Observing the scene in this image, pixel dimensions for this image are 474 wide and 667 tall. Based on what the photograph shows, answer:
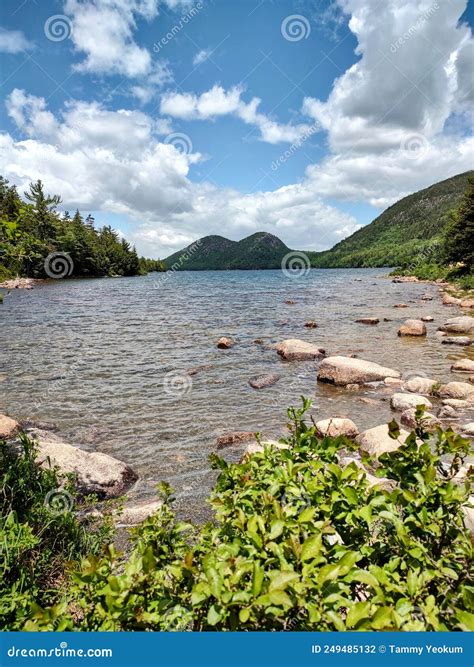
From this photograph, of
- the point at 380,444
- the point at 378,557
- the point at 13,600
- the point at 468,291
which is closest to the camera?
the point at 378,557

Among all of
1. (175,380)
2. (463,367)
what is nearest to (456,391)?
(463,367)

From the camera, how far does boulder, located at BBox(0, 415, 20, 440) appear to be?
8.48 m

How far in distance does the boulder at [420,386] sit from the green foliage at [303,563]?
10.3m

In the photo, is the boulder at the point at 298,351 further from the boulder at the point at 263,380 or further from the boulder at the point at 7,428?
the boulder at the point at 7,428

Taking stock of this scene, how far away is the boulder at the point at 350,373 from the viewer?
13.3 m

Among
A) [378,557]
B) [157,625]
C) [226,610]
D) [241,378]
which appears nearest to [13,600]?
[157,625]

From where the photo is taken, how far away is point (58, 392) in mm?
12281

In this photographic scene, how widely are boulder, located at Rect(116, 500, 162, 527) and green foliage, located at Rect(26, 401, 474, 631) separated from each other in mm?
3349

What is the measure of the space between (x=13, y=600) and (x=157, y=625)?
183 cm

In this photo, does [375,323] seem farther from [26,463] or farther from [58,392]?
[26,463]

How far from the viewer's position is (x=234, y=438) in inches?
350

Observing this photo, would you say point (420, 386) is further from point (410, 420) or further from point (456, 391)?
point (410, 420)

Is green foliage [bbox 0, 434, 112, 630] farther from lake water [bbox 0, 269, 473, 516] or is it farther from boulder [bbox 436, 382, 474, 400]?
boulder [bbox 436, 382, 474, 400]

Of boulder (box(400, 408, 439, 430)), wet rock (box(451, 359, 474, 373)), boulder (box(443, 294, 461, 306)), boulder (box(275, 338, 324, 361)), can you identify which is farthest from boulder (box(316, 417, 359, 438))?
boulder (box(443, 294, 461, 306))
